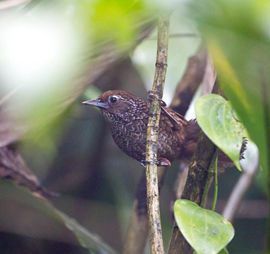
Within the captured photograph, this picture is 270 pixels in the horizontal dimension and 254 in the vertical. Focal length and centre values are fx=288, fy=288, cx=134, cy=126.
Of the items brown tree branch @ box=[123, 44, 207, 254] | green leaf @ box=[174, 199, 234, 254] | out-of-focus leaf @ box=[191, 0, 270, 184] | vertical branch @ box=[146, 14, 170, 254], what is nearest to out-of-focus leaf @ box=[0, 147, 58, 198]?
brown tree branch @ box=[123, 44, 207, 254]

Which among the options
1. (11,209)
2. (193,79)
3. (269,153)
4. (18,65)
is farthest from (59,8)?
(11,209)

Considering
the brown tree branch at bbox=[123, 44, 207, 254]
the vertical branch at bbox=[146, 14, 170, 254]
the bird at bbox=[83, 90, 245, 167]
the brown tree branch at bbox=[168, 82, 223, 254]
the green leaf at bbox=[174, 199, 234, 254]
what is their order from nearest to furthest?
the green leaf at bbox=[174, 199, 234, 254] → the vertical branch at bbox=[146, 14, 170, 254] → the brown tree branch at bbox=[168, 82, 223, 254] → the bird at bbox=[83, 90, 245, 167] → the brown tree branch at bbox=[123, 44, 207, 254]

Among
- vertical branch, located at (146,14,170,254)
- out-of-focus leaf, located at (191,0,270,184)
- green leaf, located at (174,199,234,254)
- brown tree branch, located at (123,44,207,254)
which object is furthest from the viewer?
brown tree branch, located at (123,44,207,254)

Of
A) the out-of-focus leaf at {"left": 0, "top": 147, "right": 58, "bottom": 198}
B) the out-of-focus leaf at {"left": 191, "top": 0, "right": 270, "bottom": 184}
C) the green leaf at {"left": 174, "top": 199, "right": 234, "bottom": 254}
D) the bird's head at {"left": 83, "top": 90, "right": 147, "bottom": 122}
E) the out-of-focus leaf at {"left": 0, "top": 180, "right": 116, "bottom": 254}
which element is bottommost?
the out-of-focus leaf at {"left": 0, "top": 180, "right": 116, "bottom": 254}

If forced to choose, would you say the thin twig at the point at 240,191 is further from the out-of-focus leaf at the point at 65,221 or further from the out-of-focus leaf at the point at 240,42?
the out-of-focus leaf at the point at 240,42

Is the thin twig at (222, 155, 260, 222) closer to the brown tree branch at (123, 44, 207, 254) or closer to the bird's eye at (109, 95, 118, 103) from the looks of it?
the brown tree branch at (123, 44, 207, 254)

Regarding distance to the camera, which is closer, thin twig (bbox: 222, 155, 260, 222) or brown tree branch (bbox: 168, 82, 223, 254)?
brown tree branch (bbox: 168, 82, 223, 254)

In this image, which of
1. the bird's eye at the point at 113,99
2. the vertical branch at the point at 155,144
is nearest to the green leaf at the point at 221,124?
the vertical branch at the point at 155,144
